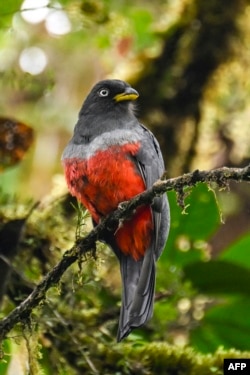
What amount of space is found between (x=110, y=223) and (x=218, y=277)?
104 cm

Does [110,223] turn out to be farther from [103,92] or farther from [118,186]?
[103,92]

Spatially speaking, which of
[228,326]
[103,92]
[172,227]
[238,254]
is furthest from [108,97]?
[228,326]

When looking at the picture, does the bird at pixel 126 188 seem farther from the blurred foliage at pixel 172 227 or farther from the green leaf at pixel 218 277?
the green leaf at pixel 218 277

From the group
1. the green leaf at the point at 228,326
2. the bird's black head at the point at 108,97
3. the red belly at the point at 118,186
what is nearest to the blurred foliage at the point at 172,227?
the green leaf at the point at 228,326

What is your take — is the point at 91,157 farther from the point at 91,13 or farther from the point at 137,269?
the point at 91,13

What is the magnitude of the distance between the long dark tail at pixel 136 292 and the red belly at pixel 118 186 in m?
0.06

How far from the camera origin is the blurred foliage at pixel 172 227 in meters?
3.84

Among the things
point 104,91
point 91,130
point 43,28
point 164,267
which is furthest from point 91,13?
point 43,28

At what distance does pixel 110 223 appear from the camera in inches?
130

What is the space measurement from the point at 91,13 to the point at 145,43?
1358 mm

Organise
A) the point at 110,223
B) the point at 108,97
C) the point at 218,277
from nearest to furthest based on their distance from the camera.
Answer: the point at 110,223 → the point at 218,277 → the point at 108,97

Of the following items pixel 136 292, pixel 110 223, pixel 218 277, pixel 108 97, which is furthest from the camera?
pixel 108 97

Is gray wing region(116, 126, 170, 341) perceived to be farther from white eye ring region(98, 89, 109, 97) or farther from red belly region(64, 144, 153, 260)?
white eye ring region(98, 89, 109, 97)

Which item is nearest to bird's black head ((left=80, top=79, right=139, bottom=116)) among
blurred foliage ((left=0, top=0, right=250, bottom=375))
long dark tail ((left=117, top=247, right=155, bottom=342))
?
blurred foliage ((left=0, top=0, right=250, bottom=375))
